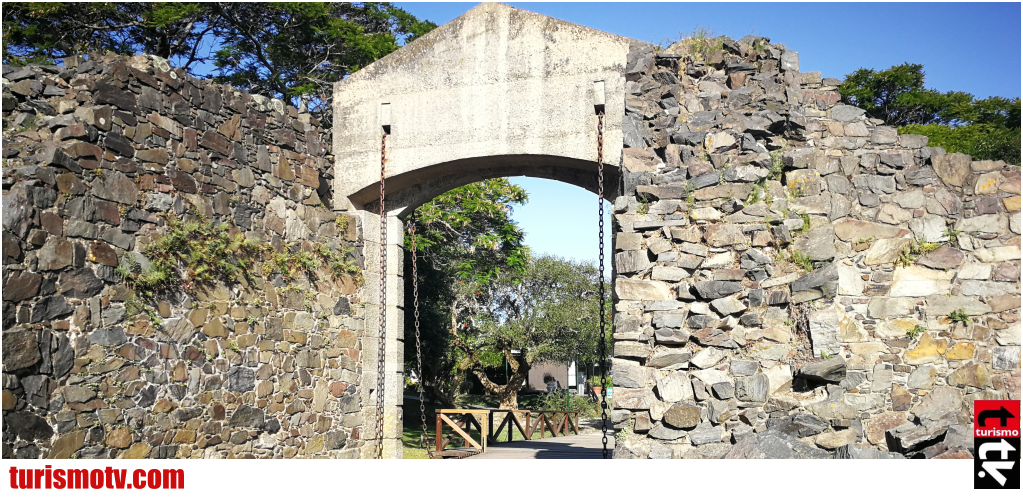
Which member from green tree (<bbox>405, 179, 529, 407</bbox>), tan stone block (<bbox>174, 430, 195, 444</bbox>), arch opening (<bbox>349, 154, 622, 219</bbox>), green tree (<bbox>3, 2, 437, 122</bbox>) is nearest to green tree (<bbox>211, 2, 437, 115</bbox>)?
green tree (<bbox>3, 2, 437, 122</bbox>)

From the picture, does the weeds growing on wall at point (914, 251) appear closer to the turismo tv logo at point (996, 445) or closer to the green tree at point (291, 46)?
the turismo tv logo at point (996, 445)

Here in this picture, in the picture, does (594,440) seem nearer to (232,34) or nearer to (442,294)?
(442,294)

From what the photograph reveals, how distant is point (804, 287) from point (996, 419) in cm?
152

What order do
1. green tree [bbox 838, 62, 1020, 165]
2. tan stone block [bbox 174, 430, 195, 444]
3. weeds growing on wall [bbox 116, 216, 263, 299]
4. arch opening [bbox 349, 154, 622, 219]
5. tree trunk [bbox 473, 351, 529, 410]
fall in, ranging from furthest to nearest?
green tree [bbox 838, 62, 1020, 165]
tree trunk [bbox 473, 351, 529, 410]
arch opening [bbox 349, 154, 622, 219]
tan stone block [bbox 174, 430, 195, 444]
weeds growing on wall [bbox 116, 216, 263, 299]

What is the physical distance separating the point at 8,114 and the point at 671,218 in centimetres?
516

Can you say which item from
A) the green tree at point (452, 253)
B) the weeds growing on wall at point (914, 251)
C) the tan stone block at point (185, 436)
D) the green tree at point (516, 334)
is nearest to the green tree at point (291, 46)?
the green tree at point (452, 253)

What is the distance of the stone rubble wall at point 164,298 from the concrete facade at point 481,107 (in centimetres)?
59

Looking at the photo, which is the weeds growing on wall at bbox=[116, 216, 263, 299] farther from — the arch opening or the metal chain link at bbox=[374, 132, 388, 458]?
the arch opening

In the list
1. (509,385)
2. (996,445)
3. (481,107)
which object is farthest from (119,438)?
(509,385)

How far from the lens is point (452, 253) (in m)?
16.0

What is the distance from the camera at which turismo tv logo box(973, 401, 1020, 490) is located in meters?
4.47

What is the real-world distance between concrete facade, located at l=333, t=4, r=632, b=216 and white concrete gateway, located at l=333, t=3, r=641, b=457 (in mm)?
11

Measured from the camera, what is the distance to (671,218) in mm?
6262

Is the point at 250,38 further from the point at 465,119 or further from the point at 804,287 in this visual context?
the point at 804,287
